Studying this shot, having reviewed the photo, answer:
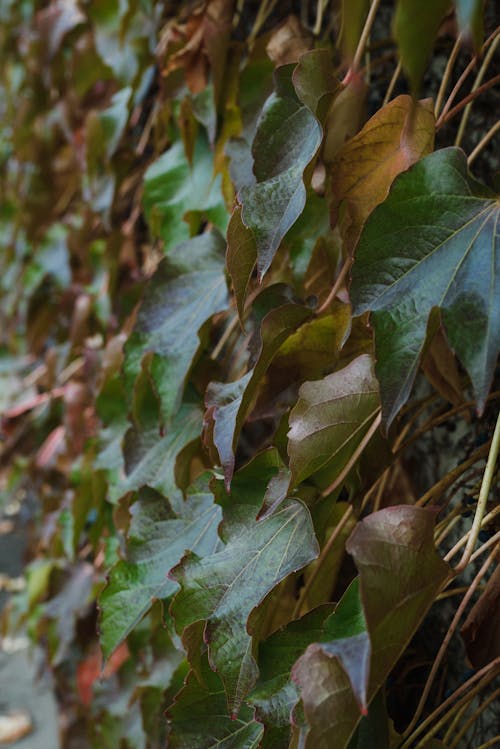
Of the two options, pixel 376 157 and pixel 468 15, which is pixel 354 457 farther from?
pixel 468 15

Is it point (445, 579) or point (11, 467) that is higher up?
point (445, 579)

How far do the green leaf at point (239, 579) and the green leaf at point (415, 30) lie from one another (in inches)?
12.4

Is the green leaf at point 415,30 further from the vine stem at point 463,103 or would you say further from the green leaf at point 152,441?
the green leaf at point 152,441

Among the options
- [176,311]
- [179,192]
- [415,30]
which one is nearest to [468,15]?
[415,30]

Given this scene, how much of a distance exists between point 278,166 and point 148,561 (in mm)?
395

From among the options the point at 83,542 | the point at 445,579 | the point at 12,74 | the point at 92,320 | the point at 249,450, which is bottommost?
the point at 83,542

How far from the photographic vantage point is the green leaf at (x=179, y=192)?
0.99 metres

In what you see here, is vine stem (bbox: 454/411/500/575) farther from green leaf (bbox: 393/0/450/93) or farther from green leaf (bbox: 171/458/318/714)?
green leaf (bbox: 393/0/450/93)

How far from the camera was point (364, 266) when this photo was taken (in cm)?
53

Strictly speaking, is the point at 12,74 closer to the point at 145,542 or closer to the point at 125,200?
the point at 125,200

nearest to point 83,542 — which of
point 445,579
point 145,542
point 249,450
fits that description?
point 249,450

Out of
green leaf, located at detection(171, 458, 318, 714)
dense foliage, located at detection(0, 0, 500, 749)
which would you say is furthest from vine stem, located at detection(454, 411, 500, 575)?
green leaf, located at detection(171, 458, 318, 714)

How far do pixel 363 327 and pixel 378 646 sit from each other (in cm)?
27

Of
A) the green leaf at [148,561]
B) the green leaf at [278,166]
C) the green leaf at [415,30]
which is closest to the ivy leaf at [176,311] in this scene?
the green leaf at [148,561]
